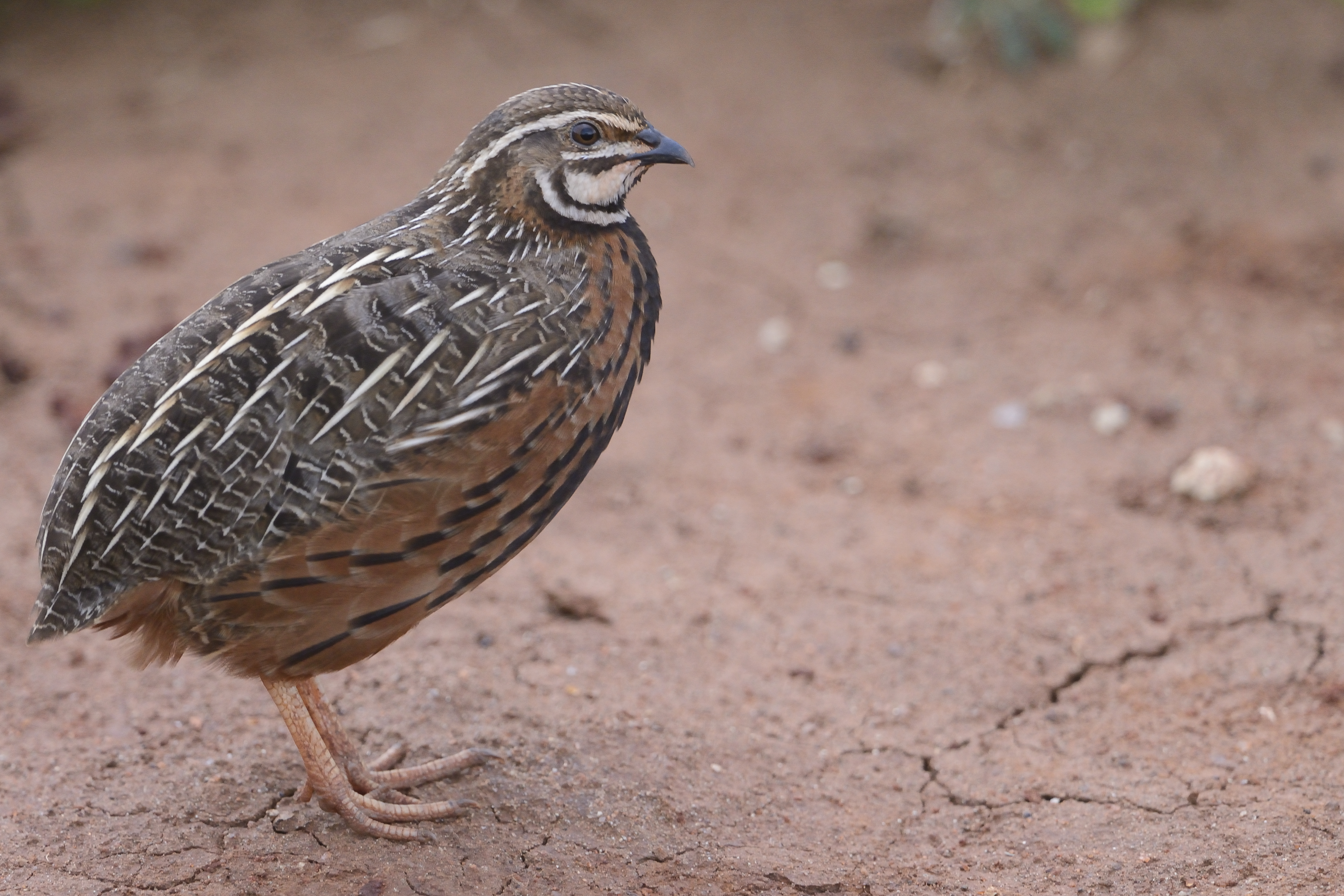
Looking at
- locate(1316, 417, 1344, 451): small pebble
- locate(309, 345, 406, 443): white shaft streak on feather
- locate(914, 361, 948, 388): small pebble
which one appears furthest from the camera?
locate(914, 361, 948, 388): small pebble

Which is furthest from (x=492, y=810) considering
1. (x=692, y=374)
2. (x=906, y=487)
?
(x=692, y=374)

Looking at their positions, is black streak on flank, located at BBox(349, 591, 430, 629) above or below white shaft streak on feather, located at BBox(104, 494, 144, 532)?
below

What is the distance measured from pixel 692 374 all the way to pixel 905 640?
8.02ft

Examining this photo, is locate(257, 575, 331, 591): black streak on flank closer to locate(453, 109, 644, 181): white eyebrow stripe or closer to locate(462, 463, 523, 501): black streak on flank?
locate(462, 463, 523, 501): black streak on flank

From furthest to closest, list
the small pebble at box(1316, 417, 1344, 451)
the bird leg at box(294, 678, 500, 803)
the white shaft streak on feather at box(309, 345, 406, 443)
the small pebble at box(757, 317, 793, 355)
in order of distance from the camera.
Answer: the small pebble at box(757, 317, 793, 355) → the small pebble at box(1316, 417, 1344, 451) → the bird leg at box(294, 678, 500, 803) → the white shaft streak on feather at box(309, 345, 406, 443)

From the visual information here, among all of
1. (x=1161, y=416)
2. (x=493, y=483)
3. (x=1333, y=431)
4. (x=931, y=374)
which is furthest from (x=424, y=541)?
(x=1333, y=431)

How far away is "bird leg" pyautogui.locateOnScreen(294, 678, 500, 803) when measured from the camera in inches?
162

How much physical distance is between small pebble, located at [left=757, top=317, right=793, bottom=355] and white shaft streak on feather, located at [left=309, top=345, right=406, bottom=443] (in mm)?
4101

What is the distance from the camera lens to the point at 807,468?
21.2 ft

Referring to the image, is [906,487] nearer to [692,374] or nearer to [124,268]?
[692,374]

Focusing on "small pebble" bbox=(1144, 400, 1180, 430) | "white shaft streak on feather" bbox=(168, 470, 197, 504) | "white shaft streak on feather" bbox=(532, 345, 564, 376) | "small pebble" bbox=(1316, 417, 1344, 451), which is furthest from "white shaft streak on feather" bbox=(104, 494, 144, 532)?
"small pebble" bbox=(1316, 417, 1344, 451)

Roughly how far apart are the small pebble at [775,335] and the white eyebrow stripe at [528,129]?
144 inches

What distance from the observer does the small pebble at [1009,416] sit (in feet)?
21.9

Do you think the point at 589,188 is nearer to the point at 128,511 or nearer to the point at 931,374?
the point at 128,511
